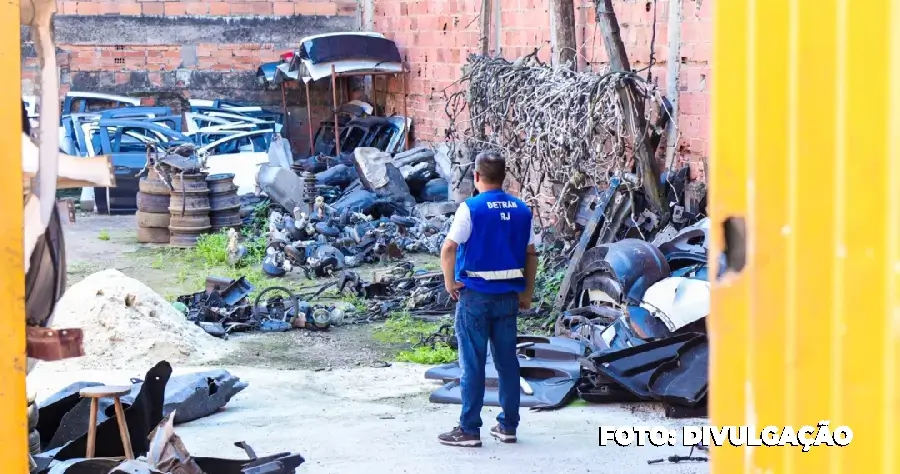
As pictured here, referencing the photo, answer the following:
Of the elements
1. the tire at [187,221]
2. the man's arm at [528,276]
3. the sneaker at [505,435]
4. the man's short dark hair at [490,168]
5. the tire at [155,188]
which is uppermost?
the man's short dark hair at [490,168]

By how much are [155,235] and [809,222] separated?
49.0ft

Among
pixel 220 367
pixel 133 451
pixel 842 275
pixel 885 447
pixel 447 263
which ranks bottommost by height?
pixel 220 367

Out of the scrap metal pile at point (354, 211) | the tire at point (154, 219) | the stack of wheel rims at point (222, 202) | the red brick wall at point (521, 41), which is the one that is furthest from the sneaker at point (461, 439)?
the tire at point (154, 219)

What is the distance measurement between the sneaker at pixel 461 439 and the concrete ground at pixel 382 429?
5cm

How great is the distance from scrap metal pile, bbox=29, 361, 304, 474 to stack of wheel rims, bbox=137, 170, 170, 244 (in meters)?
8.78

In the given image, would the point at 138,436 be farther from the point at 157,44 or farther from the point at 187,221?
the point at 157,44

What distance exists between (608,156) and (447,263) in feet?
16.2

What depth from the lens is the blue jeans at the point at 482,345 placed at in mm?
6707

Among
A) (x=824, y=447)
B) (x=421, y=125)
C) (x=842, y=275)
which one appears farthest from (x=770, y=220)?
(x=421, y=125)

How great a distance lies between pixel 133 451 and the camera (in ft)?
19.2

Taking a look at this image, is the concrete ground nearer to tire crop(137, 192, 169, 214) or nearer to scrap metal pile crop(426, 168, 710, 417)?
scrap metal pile crop(426, 168, 710, 417)

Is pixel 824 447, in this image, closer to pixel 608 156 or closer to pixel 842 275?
pixel 842 275

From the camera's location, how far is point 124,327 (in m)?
9.78

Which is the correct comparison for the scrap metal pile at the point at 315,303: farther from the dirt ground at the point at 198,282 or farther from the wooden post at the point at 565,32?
the wooden post at the point at 565,32
